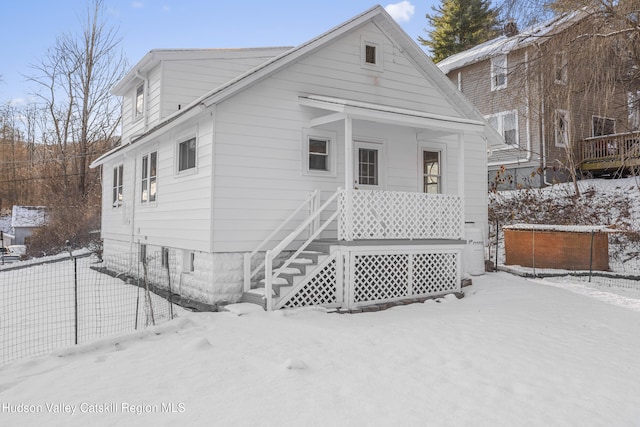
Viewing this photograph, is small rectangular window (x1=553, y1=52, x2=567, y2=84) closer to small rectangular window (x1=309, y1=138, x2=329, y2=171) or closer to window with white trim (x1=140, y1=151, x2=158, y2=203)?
small rectangular window (x1=309, y1=138, x2=329, y2=171)

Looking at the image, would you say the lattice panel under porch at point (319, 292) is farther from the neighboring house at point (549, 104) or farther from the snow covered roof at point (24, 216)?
the snow covered roof at point (24, 216)

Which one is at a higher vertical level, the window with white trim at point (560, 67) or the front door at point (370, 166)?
the window with white trim at point (560, 67)

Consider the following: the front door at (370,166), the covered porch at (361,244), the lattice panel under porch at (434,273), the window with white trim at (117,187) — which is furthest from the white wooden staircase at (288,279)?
the window with white trim at (117,187)

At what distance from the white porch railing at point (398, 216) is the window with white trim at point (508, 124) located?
488 inches

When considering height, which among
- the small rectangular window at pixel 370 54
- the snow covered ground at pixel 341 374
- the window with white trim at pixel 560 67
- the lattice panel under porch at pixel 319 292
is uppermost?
the small rectangular window at pixel 370 54

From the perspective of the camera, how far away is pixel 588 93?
33.7 ft

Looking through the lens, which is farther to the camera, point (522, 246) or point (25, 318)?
point (522, 246)

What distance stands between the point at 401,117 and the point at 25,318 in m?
8.46

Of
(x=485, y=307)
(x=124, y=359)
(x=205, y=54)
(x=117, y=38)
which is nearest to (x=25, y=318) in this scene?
(x=124, y=359)

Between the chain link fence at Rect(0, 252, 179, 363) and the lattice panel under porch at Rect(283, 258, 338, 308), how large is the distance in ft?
7.26

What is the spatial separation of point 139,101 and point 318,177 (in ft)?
25.6

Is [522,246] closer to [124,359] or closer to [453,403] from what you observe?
[453,403]

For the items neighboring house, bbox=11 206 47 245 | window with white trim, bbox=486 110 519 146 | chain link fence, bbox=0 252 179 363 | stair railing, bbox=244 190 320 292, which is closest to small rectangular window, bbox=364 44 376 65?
stair railing, bbox=244 190 320 292

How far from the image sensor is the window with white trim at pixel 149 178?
446 inches
